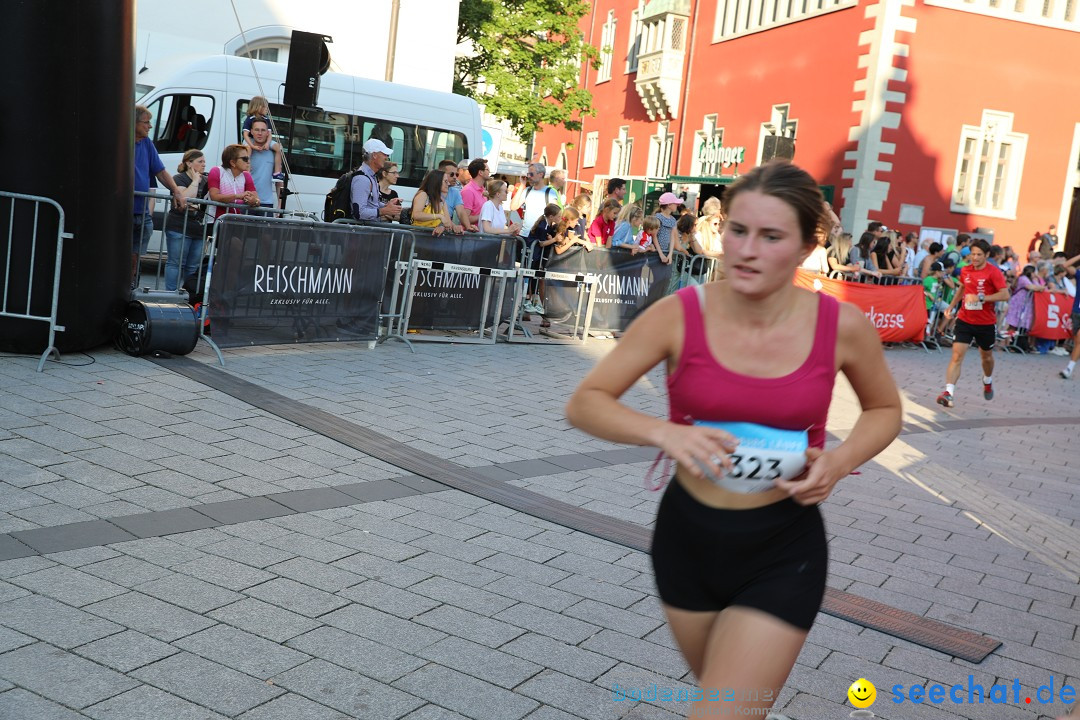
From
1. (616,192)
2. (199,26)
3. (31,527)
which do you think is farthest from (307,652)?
(199,26)

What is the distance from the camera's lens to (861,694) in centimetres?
368

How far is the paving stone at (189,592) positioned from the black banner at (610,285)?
935 centimetres

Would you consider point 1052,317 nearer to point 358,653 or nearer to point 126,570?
point 358,653

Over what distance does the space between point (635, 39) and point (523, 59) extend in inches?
345

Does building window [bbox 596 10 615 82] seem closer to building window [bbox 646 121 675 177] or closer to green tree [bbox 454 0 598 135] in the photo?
building window [bbox 646 121 675 177]

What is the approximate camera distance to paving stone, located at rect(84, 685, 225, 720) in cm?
331

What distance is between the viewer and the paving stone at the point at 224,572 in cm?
452

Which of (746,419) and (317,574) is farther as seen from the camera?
(317,574)

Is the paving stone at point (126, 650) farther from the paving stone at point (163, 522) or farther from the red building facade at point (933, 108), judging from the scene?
the red building facade at point (933, 108)

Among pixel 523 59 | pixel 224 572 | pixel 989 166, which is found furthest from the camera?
pixel 523 59

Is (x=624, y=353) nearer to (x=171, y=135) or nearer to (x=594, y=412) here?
(x=594, y=412)

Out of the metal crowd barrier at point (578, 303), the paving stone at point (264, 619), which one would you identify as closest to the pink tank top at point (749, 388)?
the paving stone at point (264, 619)

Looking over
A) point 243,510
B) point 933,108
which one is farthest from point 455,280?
point 933,108

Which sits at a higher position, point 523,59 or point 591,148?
point 523,59
